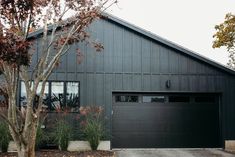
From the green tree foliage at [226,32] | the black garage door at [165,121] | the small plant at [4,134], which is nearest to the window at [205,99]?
the black garage door at [165,121]

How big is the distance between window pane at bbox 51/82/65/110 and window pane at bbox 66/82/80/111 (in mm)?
254

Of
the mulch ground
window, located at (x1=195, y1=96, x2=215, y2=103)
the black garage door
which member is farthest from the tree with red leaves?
window, located at (x1=195, y1=96, x2=215, y2=103)

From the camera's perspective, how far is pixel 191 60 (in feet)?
59.8

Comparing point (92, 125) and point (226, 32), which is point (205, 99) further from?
point (92, 125)

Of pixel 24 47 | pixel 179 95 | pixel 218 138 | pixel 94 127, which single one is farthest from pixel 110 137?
pixel 24 47

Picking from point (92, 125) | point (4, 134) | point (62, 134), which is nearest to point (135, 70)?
point (92, 125)

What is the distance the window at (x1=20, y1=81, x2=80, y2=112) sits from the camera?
687 inches

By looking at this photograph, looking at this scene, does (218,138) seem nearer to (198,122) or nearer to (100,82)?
(198,122)

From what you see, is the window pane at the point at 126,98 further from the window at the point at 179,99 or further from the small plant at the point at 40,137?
the small plant at the point at 40,137

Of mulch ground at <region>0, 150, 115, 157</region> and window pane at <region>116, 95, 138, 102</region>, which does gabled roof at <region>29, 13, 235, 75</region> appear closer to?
window pane at <region>116, 95, 138, 102</region>

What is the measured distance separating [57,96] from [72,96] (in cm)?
64

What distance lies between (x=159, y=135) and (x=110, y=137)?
2.20m

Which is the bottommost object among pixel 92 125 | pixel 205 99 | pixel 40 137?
pixel 40 137

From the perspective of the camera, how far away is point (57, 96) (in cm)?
1752
